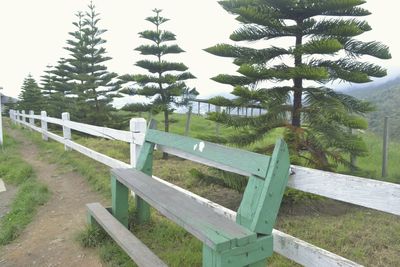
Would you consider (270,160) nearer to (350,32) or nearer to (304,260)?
(304,260)

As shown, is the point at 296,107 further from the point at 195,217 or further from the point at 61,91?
the point at 61,91

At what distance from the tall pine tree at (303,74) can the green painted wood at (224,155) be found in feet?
6.01

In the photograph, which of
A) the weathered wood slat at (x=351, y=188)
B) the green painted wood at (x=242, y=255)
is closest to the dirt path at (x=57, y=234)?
the green painted wood at (x=242, y=255)

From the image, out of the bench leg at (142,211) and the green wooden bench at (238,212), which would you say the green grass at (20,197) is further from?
the green wooden bench at (238,212)

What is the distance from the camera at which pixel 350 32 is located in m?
4.55

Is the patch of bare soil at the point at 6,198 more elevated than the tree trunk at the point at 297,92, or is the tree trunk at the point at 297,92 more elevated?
the tree trunk at the point at 297,92

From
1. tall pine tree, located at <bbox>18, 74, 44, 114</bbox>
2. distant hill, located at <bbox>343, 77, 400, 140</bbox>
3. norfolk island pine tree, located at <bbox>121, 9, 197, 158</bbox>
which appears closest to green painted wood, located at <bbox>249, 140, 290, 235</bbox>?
distant hill, located at <bbox>343, 77, 400, 140</bbox>

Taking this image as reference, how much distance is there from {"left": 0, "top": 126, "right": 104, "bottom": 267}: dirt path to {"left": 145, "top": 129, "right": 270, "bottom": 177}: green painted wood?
1364mm

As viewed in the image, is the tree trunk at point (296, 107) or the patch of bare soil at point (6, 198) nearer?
the tree trunk at point (296, 107)

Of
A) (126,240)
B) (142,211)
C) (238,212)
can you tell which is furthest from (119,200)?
(238,212)

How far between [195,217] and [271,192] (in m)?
0.52

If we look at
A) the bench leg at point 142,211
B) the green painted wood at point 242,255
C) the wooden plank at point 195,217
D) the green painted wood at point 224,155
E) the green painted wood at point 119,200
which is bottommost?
the bench leg at point 142,211

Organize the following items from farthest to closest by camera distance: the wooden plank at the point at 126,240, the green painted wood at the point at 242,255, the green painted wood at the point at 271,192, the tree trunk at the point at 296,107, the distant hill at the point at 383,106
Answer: the distant hill at the point at 383,106 → the tree trunk at the point at 296,107 → the wooden plank at the point at 126,240 → the green painted wood at the point at 271,192 → the green painted wood at the point at 242,255

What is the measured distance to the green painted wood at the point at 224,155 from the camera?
218cm
